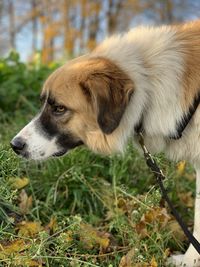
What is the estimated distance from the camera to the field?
117 inches

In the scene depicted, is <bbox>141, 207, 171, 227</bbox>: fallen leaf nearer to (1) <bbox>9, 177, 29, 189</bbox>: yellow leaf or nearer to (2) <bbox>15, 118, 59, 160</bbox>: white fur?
(2) <bbox>15, 118, 59, 160</bbox>: white fur

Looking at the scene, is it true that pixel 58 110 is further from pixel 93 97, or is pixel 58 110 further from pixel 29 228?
pixel 29 228

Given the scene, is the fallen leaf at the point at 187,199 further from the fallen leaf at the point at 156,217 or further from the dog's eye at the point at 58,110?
the dog's eye at the point at 58,110

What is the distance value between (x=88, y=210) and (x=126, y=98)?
149cm

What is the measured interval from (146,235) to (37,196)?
1189mm

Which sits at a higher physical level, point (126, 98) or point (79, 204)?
point (126, 98)

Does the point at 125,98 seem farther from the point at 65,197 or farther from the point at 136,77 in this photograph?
the point at 65,197

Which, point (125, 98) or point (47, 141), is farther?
point (47, 141)

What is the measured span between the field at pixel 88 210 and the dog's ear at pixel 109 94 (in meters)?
0.50

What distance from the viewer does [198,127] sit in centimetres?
317

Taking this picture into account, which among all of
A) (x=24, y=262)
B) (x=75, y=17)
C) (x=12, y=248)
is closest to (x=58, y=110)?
(x=12, y=248)

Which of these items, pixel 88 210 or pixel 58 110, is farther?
pixel 88 210

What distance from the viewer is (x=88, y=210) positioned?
13.8ft

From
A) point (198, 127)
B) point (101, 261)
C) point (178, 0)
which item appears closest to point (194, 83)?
point (198, 127)
